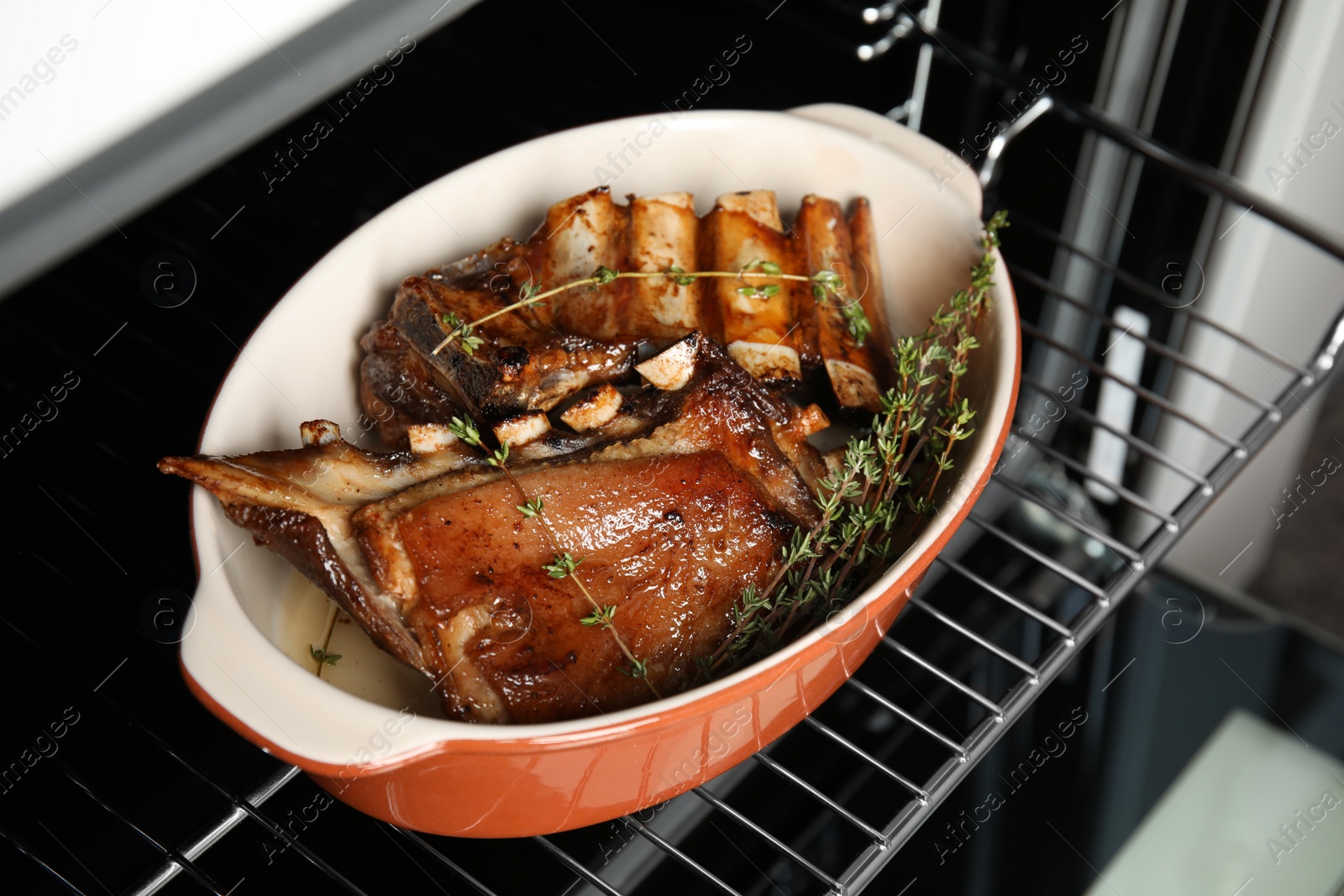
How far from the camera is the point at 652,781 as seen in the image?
3.18ft

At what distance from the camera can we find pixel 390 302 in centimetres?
125

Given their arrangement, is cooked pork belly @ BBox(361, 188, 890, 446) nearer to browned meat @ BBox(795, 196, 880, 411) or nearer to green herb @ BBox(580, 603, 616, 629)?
browned meat @ BBox(795, 196, 880, 411)

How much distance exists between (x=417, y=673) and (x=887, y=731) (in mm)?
673

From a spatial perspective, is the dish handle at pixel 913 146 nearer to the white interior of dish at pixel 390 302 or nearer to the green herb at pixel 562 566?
the white interior of dish at pixel 390 302

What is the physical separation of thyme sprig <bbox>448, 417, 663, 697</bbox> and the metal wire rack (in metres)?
0.16

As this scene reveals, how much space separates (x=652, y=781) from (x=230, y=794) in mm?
372

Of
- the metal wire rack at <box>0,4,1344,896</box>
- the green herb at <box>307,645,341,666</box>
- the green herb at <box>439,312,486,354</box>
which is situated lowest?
the metal wire rack at <box>0,4,1344,896</box>

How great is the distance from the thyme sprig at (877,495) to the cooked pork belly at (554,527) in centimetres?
2

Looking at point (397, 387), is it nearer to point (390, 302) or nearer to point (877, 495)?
point (390, 302)

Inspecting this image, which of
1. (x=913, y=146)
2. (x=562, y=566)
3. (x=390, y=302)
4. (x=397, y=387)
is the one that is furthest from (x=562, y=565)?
(x=913, y=146)

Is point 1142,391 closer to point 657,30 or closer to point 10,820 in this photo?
point 657,30

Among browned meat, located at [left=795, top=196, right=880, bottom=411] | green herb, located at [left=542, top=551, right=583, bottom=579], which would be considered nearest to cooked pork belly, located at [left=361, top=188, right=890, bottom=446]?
browned meat, located at [left=795, top=196, right=880, bottom=411]

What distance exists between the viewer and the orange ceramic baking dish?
84 centimetres

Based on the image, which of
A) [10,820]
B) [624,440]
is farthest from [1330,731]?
[10,820]
